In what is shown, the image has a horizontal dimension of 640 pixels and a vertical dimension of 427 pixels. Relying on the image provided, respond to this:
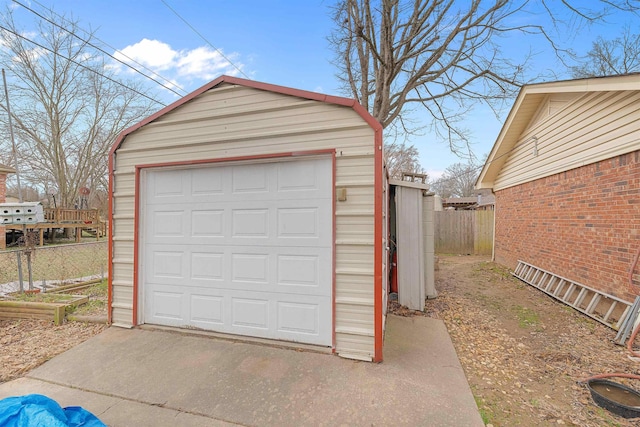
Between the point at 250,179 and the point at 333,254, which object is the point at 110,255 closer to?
the point at 250,179

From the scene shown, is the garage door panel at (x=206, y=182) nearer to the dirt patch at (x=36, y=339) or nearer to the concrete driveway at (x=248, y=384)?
the concrete driveway at (x=248, y=384)

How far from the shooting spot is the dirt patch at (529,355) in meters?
2.48

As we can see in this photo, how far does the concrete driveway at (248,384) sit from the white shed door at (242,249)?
0.36 metres

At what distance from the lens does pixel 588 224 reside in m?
5.12

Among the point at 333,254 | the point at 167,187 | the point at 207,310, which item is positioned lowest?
the point at 207,310

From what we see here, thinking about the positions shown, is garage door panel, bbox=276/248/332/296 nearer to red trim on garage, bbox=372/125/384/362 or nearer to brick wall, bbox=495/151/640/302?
red trim on garage, bbox=372/125/384/362

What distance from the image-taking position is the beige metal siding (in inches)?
171

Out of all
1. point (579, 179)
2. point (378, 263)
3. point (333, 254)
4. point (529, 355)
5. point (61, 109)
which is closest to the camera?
point (378, 263)

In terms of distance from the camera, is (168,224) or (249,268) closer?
(249,268)

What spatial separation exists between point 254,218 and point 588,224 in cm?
554

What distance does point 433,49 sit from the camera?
9.93 meters

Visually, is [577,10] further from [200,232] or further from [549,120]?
[200,232]

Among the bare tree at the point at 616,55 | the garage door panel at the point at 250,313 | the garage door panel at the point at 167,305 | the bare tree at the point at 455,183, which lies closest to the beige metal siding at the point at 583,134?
the garage door panel at the point at 250,313

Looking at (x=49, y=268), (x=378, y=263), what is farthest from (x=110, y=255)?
(x=49, y=268)
